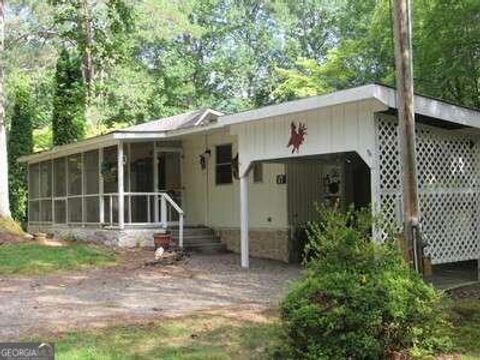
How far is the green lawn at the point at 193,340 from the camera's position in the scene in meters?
6.66

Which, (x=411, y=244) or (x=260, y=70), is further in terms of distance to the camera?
(x=260, y=70)

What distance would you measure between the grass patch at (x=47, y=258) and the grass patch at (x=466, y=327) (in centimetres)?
816

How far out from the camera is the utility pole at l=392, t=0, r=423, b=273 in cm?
851

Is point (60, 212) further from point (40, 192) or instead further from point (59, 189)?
point (40, 192)

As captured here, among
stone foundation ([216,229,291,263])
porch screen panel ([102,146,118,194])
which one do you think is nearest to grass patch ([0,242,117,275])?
porch screen panel ([102,146,118,194])

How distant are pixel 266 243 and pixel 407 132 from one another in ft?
26.6

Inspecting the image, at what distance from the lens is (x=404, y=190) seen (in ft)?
28.2

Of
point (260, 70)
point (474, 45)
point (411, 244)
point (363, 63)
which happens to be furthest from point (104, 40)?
point (260, 70)

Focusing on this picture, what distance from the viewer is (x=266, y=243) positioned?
16.4m

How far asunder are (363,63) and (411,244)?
19140 mm

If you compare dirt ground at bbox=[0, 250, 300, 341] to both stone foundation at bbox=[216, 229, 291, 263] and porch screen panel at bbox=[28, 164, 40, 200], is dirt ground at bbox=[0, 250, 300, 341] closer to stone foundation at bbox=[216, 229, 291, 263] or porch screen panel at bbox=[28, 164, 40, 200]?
stone foundation at bbox=[216, 229, 291, 263]

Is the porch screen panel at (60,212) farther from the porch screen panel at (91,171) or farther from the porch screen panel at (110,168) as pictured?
the porch screen panel at (110,168)

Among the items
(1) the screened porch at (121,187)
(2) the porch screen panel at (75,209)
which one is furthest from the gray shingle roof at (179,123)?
(2) the porch screen panel at (75,209)

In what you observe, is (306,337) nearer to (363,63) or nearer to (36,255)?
(36,255)
